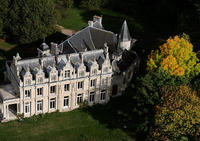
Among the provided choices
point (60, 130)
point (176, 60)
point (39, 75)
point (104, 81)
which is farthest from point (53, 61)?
point (176, 60)

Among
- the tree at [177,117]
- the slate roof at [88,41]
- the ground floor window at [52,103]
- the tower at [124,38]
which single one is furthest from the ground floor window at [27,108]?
the tower at [124,38]

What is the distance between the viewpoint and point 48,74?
68.8 metres

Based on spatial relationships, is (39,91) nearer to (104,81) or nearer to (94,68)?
(94,68)

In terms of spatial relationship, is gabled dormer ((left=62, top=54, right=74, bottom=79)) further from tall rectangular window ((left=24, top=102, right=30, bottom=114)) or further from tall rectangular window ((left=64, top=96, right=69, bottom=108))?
tall rectangular window ((left=24, top=102, right=30, bottom=114))

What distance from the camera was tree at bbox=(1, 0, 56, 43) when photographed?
315 ft

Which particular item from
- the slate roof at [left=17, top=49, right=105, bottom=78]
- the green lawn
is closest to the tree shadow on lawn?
the slate roof at [left=17, top=49, right=105, bottom=78]

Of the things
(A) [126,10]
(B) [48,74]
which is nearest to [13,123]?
(B) [48,74]

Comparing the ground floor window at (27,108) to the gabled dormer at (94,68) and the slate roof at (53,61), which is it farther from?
the gabled dormer at (94,68)

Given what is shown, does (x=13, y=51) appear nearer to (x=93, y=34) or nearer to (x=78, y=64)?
(x=93, y=34)

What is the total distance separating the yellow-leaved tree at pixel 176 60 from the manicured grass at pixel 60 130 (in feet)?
52.9

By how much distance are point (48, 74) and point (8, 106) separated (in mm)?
12051

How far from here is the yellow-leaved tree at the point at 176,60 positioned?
71938 mm

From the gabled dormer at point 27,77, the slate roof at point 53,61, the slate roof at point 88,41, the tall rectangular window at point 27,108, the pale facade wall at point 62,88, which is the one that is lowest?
the tall rectangular window at point 27,108

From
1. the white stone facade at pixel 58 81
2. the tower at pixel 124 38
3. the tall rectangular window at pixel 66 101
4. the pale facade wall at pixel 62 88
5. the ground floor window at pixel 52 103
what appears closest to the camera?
the white stone facade at pixel 58 81
